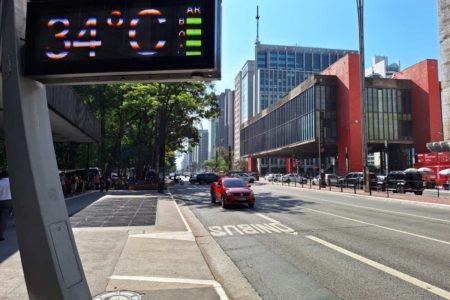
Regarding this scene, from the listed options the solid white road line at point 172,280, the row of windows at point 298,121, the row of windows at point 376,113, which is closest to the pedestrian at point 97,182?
the solid white road line at point 172,280

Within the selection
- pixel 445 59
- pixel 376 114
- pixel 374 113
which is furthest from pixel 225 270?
pixel 376 114

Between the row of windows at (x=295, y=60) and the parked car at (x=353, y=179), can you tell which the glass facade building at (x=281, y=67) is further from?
the parked car at (x=353, y=179)

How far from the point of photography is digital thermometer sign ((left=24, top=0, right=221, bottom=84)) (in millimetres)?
3889

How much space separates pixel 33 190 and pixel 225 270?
501 centimetres

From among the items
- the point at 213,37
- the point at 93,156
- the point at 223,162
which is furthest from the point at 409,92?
the point at 223,162

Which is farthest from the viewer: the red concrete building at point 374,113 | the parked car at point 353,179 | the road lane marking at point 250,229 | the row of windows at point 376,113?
the row of windows at point 376,113

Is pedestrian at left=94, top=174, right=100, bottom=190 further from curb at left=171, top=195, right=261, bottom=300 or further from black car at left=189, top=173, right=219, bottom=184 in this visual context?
curb at left=171, top=195, right=261, bottom=300

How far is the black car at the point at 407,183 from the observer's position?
103ft

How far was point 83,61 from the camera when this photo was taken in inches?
155

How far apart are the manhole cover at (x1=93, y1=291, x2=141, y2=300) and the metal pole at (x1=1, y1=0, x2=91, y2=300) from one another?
1.93m

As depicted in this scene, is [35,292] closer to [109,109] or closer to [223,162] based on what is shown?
[109,109]

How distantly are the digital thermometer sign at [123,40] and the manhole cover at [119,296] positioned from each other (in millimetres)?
3202

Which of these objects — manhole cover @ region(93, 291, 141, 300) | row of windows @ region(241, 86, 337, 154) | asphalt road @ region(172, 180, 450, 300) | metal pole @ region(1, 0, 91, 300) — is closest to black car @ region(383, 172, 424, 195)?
asphalt road @ region(172, 180, 450, 300)

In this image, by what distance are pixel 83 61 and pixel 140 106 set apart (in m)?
39.0
